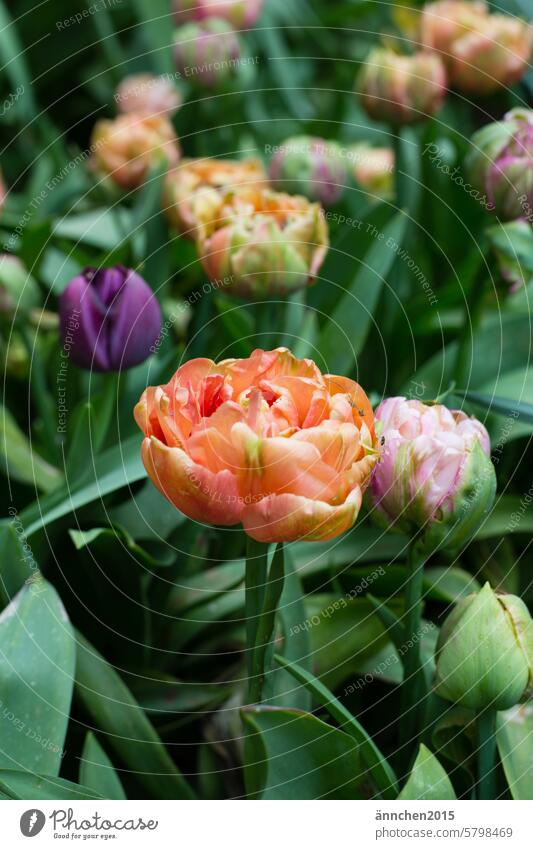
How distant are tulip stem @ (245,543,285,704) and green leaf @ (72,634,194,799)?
11 centimetres

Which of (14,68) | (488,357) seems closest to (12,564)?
(488,357)

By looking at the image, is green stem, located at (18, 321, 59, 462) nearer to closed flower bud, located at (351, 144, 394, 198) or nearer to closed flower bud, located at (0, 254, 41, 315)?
closed flower bud, located at (0, 254, 41, 315)

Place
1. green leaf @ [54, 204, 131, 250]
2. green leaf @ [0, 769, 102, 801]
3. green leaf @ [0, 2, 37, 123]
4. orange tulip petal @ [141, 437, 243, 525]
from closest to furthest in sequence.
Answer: orange tulip petal @ [141, 437, 243, 525] → green leaf @ [0, 769, 102, 801] → green leaf @ [54, 204, 131, 250] → green leaf @ [0, 2, 37, 123]

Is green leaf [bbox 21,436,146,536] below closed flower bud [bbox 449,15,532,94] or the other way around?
below

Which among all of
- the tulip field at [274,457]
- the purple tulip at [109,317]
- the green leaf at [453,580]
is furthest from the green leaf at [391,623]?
the purple tulip at [109,317]

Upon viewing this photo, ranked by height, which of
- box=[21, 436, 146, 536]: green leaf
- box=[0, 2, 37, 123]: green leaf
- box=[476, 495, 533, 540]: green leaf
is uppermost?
box=[0, 2, 37, 123]: green leaf

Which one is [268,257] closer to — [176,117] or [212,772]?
[212,772]

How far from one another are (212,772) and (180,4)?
2.65 ft

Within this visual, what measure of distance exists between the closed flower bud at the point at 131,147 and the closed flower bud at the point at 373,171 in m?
0.20

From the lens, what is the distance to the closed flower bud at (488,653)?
17.7 inches

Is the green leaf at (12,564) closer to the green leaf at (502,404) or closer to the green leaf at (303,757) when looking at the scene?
the green leaf at (303,757)

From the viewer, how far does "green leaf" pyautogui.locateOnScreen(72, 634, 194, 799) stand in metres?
0.56

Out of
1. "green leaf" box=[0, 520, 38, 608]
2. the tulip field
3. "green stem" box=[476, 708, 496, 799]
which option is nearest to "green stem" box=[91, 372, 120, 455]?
Answer: the tulip field

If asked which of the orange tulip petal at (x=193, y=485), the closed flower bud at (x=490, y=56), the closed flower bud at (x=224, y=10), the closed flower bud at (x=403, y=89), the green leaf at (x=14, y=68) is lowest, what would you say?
the orange tulip petal at (x=193, y=485)
